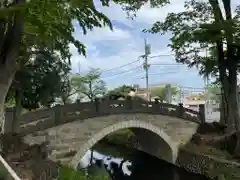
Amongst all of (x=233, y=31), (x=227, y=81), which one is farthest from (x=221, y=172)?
(x=233, y=31)

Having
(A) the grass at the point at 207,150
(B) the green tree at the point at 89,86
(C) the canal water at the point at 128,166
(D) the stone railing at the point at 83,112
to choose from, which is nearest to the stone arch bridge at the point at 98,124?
(D) the stone railing at the point at 83,112

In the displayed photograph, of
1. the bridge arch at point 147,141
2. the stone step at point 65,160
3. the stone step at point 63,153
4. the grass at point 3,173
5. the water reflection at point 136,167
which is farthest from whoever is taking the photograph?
the water reflection at point 136,167

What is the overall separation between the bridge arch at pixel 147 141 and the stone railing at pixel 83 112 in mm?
629

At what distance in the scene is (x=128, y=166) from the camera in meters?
16.6

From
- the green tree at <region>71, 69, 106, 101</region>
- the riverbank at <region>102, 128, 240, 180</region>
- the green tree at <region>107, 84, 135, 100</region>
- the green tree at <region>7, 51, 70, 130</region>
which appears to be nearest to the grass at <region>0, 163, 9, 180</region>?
the green tree at <region>7, 51, 70, 130</region>

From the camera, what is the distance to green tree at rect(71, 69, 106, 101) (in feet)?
93.2

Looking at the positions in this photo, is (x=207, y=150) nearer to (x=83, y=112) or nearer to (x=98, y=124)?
(x=98, y=124)

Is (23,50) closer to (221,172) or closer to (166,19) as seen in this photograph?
(166,19)

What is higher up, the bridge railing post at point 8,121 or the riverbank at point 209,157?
the bridge railing post at point 8,121

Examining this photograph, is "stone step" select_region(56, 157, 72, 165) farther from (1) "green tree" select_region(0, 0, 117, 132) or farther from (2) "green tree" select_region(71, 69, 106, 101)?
(2) "green tree" select_region(71, 69, 106, 101)

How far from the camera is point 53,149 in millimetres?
11438

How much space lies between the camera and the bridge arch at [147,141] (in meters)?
12.2

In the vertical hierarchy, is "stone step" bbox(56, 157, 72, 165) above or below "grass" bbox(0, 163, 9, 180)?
below

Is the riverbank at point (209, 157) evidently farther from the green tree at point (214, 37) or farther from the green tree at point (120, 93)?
the green tree at point (120, 93)
